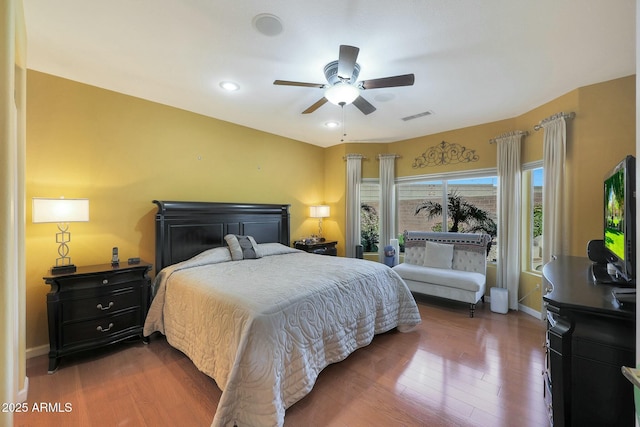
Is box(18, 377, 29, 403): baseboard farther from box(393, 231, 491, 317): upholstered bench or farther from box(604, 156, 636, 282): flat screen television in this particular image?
box(393, 231, 491, 317): upholstered bench

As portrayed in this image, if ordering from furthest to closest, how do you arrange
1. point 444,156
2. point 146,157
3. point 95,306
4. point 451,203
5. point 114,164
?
point 451,203
point 444,156
point 146,157
point 114,164
point 95,306

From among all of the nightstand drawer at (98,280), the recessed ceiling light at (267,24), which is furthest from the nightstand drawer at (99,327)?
the recessed ceiling light at (267,24)

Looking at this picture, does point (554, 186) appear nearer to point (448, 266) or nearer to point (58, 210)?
point (448, 266)

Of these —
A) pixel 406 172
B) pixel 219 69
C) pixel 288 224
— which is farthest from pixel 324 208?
pixel 219 69

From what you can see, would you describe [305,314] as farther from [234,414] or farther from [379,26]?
[379,26]

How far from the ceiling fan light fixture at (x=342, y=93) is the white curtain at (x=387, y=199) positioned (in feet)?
9.25

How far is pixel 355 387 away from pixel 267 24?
9.36 feet

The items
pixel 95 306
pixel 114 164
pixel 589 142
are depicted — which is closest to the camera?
pixel 95 306

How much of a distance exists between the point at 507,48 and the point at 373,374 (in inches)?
117

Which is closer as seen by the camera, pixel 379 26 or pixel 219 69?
pixel 379 26

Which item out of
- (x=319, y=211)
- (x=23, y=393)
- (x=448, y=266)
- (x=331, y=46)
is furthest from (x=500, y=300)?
(x=23, y=393)

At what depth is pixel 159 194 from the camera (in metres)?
3.28

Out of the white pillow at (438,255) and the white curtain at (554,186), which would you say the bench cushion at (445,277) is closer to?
the white pillow at (438,255)

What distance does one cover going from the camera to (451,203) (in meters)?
4.63
